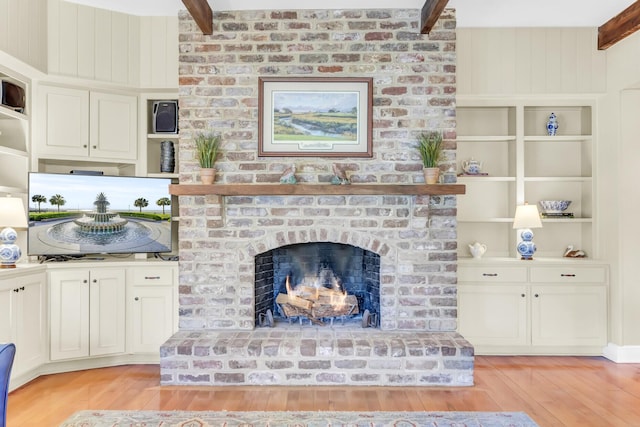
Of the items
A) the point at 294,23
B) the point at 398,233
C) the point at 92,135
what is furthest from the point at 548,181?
the point at 92,135

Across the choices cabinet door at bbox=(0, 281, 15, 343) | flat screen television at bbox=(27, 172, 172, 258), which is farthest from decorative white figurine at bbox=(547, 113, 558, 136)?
cabinet door at bbox=(0, 281, 15, 343)

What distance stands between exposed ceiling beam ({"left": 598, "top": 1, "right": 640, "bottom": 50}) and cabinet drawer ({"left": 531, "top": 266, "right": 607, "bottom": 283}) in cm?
189

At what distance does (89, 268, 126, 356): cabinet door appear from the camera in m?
3.69

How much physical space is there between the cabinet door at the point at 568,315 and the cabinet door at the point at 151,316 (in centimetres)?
304

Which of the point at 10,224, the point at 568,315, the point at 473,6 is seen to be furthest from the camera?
the point at 568,315

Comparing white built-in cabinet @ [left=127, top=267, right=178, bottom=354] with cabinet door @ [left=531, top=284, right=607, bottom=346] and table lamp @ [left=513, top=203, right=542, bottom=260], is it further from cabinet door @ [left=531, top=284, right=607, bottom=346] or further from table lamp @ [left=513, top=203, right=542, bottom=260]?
cabinet door @ [left=531, top=284, right=607, bottom=346]

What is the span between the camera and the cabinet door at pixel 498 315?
157 inches

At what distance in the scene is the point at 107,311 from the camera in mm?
3740

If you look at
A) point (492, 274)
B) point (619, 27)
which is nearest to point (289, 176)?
point (492, 274)

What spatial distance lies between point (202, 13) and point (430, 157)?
1.98 metres

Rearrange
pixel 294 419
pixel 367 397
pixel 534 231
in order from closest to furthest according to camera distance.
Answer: pixel 294 419 → pixel 367 397 → pixel 534 231

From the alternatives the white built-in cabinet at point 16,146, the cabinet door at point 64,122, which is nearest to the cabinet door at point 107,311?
the white built-in cabinet at point 16,146

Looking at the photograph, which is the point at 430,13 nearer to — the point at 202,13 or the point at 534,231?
the point at 202,13

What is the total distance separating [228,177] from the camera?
3.70 m
